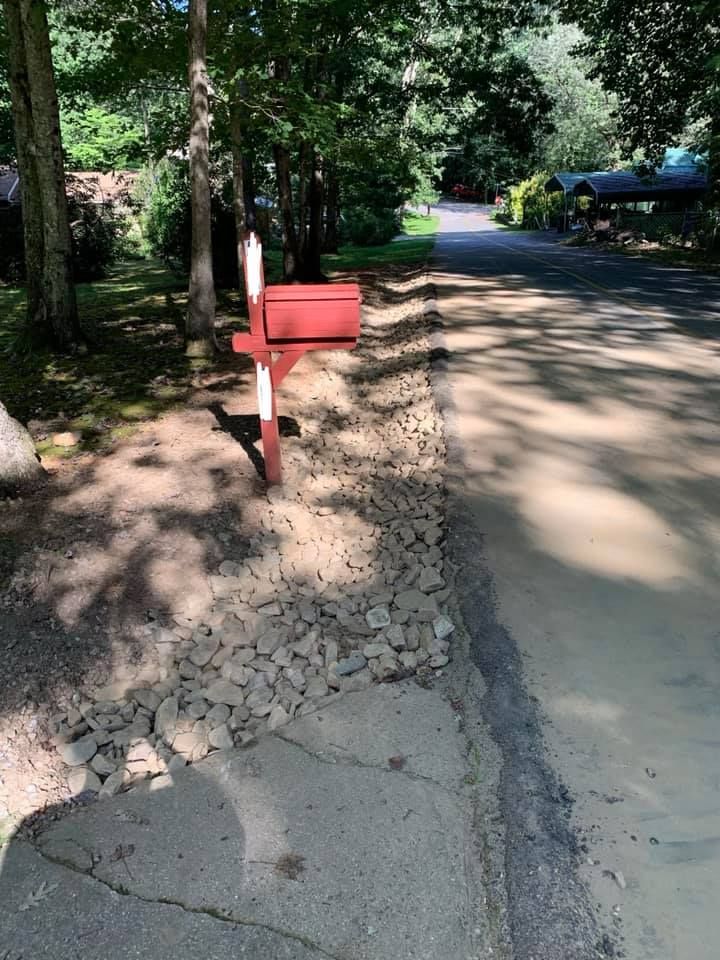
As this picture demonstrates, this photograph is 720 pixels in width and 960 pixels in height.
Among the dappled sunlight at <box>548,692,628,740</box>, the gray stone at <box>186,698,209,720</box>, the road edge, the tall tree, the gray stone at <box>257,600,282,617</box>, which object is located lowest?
the gray stone at <box>186,698,209,720</box>

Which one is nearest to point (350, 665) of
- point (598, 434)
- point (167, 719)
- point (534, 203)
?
point (167, 719)

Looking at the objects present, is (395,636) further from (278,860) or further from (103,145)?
(103,145)

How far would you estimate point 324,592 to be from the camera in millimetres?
3953

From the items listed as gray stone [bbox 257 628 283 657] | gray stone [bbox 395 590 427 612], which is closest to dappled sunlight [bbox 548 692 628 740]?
gray stone [bbox 395 590 427 612]

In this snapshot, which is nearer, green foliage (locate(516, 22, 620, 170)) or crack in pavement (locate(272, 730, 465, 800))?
crack in pavement (locate(272, 730, 465, 800))

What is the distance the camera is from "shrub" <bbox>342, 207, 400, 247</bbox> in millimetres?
33125

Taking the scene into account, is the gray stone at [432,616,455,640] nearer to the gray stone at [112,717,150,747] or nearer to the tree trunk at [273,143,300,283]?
the gray stone at [112,717,150,747]

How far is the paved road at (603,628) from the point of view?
6.97 feet

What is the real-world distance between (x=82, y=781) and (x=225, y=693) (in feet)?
2.28

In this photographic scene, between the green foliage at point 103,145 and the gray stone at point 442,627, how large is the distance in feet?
30.8

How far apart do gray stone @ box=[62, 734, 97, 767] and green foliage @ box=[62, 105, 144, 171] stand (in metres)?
9.52

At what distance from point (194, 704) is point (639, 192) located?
40.6 metres

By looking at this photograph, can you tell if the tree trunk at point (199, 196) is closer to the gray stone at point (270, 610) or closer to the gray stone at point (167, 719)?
the gray stone at point (270, 610)

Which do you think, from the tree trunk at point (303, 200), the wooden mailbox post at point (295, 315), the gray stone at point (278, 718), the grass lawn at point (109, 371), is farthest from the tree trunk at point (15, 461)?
the tree trunk at point (303, 200)
